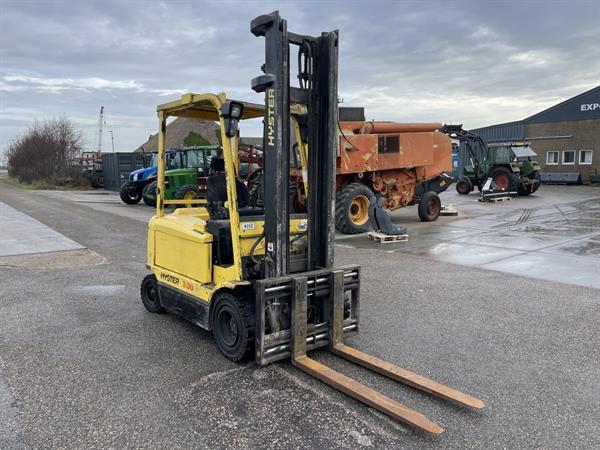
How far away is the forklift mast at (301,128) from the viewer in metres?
4.14

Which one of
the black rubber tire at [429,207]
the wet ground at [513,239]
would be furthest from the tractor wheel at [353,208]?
the black rubber tire at [429,207]

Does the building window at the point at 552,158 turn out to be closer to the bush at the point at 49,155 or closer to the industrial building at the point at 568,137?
the industrial building at the point at 568,137

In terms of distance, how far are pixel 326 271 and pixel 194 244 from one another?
4.38ft

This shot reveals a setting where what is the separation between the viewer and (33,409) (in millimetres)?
3588

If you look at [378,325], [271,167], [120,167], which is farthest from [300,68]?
[120,167]

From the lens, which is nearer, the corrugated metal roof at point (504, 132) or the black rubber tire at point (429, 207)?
the black rubber tire at point (429, 207)

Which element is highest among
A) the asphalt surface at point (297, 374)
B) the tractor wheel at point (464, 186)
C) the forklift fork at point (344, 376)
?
the tractor wheel at point (464, 186)

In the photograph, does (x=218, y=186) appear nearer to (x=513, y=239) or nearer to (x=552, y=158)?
(x=513, y=239)

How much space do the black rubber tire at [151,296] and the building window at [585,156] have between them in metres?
34.0

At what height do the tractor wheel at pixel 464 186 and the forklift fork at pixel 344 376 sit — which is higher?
the tractor wheel at pixel 464 186

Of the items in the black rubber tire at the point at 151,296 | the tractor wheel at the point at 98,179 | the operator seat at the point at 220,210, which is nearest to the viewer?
the operator seat at the point at 220,210

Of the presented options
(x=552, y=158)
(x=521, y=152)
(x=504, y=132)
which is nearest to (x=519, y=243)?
(x=521, y=152)

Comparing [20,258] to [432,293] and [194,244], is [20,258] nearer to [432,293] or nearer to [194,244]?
[194,244]

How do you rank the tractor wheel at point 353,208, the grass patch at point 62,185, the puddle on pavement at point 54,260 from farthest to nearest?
the grass patch at point 62,185
the tractor wheel at point 353,208
the puddle on pavement at point 54,260
